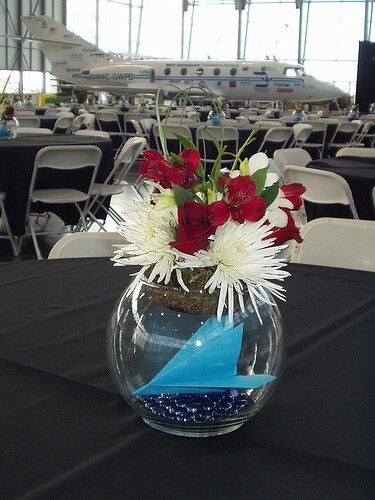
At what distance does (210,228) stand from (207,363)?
0.43 feet

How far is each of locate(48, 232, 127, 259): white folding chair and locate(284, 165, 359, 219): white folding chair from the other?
1273 millimetres

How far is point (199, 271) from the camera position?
712mm

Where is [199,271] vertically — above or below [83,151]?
above

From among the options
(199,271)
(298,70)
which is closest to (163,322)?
(199,271)

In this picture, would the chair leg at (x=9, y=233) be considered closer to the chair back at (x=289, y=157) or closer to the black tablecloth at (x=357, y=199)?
the chair back at (x=289, y=157)

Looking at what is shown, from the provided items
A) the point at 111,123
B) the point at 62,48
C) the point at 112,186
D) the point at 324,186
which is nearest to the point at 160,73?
the point at 62,48

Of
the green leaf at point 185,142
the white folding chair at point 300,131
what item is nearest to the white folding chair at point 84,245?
the green leaf at point 185,142

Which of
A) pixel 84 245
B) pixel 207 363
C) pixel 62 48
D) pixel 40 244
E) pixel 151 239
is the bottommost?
pixel 40 244

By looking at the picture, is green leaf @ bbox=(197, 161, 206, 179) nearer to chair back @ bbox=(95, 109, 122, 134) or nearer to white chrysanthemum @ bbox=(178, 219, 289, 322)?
white chrysanthemum @ bbox=(178, 219, 289, 322)

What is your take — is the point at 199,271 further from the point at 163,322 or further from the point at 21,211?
the point at 21,211

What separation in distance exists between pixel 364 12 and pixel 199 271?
716 inches

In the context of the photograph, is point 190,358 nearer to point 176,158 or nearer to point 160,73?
point 176,158

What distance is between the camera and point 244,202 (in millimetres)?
705

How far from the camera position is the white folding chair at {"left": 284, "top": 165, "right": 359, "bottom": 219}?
282 cm
